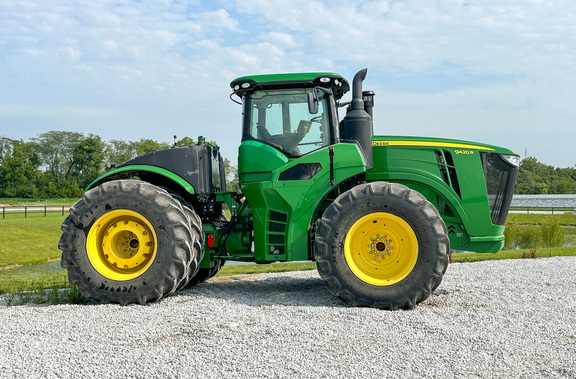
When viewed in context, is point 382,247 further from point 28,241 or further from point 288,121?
point 28,241

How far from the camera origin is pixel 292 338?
446 cm

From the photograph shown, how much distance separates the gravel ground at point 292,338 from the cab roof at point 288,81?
106 inches

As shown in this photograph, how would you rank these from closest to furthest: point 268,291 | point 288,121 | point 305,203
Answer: point 305,203 < point 288,121 < point 268,291

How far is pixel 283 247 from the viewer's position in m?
6.30

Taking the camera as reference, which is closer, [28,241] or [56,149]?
[28,241]

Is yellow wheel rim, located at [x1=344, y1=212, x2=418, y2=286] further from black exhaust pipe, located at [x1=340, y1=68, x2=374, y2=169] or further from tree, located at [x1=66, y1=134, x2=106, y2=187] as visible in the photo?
tree, located at [x1=66, y1=134, x2=106, y2=187]

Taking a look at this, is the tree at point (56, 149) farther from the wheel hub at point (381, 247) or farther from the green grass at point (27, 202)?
the wheel hub at point (381, 247)

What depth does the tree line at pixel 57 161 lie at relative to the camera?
218 ft

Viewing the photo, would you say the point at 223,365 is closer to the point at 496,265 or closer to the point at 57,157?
the point at 496,265

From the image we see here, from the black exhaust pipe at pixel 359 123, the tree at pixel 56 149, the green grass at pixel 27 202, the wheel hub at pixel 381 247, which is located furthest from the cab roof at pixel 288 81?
the tree at pixel 56 149

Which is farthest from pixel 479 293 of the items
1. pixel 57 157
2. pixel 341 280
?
pixel 57 157

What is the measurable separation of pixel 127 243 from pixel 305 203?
2334 millimetres

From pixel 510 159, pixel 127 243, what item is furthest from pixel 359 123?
pixel 127 243

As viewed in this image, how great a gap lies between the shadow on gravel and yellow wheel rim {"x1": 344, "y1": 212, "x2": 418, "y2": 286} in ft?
1.78
